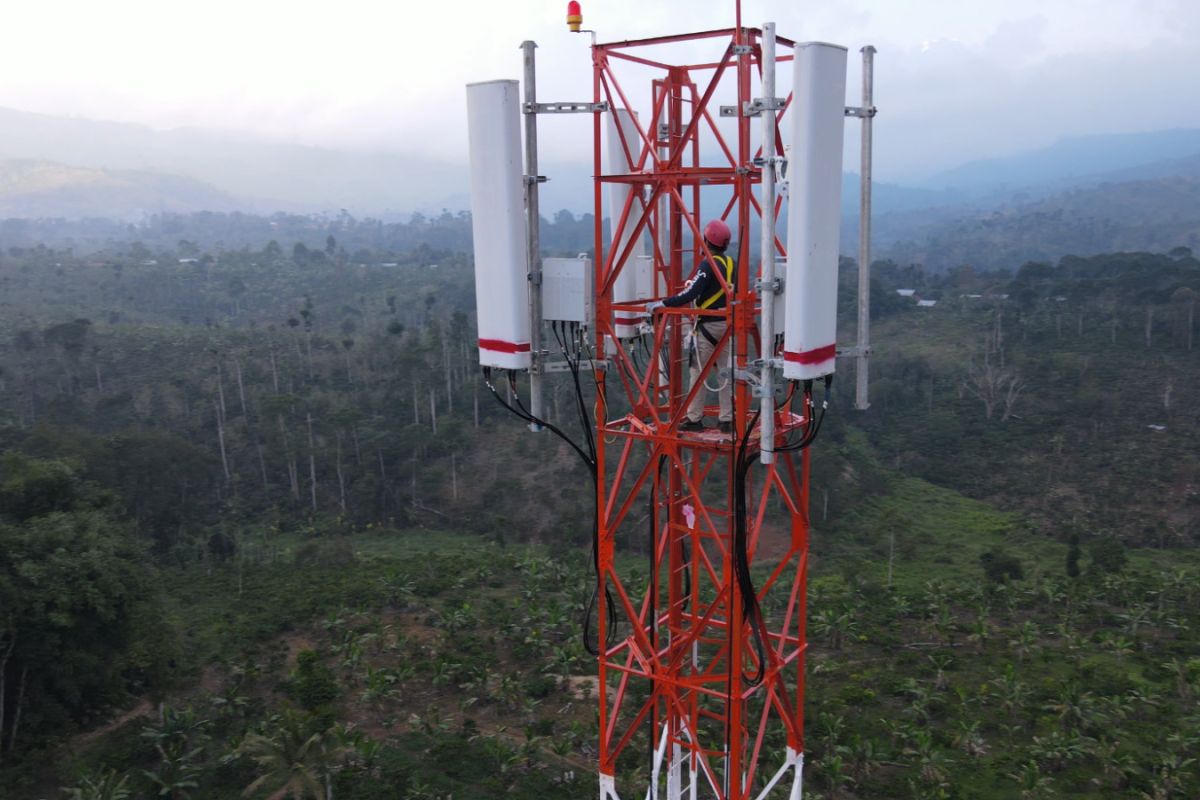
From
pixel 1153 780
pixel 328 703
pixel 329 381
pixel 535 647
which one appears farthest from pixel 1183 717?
pixel 329 381

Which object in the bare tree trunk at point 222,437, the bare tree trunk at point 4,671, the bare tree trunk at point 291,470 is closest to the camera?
the bare tree trunk at point 4,671

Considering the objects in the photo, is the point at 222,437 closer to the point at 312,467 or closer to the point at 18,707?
the point at 312,467

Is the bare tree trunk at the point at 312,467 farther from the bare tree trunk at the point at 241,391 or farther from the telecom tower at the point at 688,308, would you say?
the telecom tower at the point at 688,308

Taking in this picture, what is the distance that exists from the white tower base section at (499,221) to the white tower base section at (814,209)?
1.97m

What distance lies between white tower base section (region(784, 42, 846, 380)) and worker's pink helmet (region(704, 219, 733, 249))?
95 centimetres

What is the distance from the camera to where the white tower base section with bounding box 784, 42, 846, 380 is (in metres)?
5.68

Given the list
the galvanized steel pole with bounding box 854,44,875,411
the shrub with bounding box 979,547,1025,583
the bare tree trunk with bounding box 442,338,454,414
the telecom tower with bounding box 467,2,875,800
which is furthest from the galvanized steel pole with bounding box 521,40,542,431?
the bare tree trunk with bounding box 442,338,454,414

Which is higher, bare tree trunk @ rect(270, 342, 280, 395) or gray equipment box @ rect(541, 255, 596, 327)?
gray equipment box @ rect(541, 255, 596, 327)

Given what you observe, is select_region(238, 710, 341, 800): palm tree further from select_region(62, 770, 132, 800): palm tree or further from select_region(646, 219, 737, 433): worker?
select_region(646, 219, 737, 433): worker

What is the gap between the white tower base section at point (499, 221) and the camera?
21.7 ft

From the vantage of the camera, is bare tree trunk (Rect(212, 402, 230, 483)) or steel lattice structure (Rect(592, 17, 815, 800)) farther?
bare tree trunk (Rect(212, 402, 230, 483))

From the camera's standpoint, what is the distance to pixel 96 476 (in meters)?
26.0

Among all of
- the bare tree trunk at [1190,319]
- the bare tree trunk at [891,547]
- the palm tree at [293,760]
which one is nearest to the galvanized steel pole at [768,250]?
the palm tree at [293,760]

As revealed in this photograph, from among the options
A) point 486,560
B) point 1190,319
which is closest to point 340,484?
point 486,560
